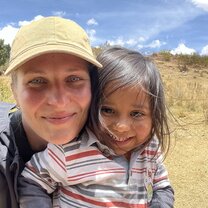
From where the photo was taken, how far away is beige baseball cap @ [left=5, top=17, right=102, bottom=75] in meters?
1.52

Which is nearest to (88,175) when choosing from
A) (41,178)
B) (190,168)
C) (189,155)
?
(41,178)

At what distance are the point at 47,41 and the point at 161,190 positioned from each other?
990mm

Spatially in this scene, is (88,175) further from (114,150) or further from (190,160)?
(190,160)

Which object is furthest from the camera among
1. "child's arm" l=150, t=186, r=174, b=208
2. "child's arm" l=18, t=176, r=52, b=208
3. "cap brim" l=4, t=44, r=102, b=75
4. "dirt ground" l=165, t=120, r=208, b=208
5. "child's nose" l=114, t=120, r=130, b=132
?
"dirt ground" l=165, t=120, r=208, b=208

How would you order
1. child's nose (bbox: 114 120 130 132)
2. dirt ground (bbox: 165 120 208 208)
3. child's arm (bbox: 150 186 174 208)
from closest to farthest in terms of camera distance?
1. child's nose (bbox: 114 120 130 132)
2. child's arm (bbox: 150 186 174 208)
3. dirt ground (bbox: 165 120 208 208)

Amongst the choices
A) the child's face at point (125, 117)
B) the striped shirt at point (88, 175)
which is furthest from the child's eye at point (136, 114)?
the striped shirt at point (88, 175)

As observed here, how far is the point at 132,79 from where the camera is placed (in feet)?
6.00

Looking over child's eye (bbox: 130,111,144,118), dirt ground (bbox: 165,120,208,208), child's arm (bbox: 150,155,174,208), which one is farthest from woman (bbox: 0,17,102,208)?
dirt ground (bbox: 165,120,208,208)

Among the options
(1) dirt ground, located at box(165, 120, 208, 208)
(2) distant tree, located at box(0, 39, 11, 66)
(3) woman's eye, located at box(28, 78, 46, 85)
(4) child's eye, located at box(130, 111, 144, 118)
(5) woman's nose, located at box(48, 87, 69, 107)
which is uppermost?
(2) distant tree, located at box(0, 39, 11, 66)

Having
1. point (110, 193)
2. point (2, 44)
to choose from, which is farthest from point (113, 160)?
point (2, 44)

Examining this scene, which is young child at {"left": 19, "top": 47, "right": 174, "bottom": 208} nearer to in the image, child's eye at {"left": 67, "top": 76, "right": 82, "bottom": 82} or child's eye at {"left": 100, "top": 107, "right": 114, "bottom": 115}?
child's eye at {"left": 100, "top": 107, "right": 114, "bottom": 115}

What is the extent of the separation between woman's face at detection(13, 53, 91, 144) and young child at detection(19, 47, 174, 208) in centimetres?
13

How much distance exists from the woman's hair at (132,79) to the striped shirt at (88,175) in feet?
0.38

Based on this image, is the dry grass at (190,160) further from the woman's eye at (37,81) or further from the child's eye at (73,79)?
the woman's eye at (37,81)
